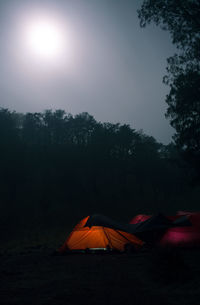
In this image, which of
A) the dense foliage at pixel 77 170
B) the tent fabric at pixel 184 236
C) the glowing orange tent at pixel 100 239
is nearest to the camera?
the tent fabric at pixel 184 236

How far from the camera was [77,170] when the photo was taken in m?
42.1

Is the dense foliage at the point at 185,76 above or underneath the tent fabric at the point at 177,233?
above

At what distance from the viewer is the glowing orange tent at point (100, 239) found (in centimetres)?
1132

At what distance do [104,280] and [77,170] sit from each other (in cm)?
3524

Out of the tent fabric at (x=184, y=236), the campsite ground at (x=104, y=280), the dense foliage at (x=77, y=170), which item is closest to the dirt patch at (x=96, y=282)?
the campsite ground at (x=104, y=280)

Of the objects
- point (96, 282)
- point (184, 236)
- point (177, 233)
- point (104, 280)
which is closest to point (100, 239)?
point (177, 233)

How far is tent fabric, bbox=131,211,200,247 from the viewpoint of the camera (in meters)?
11.2

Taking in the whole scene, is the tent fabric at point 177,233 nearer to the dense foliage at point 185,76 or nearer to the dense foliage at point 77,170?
the dense foliage at point 185,76

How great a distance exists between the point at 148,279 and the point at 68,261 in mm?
3862

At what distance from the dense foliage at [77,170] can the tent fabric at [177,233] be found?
19033 mm

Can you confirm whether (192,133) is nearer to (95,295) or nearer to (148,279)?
(148,279)

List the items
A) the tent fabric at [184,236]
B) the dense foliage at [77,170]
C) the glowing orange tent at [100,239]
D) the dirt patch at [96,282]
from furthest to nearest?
1. the dense foliage at [77,170]
2. the glowing orange tent at [100,239]
3. the tent fabric at [184,236]
4. the dirt patch at [96,282]

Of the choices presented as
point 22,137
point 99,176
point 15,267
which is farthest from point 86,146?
point 15,267

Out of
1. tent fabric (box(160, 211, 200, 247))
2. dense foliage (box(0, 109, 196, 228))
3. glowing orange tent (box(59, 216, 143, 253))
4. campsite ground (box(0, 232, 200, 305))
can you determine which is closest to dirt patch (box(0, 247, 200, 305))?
campsite ground (box(0, 232, 200, 305))
